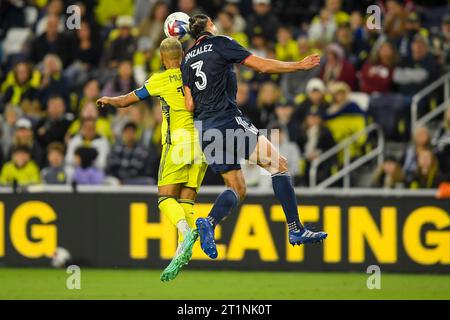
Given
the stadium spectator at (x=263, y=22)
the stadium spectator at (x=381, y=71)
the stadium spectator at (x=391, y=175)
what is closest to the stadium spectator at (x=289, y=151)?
the stadium spectator at (x=391, y=175)

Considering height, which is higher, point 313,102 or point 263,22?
point 263,22

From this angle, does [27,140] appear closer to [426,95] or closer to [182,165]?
[426,95]

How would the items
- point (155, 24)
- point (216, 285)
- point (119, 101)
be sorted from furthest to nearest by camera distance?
point (155, 24) < point (216, 285) < point (119, 101)

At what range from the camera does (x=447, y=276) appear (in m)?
15.7

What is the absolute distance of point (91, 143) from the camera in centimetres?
1859

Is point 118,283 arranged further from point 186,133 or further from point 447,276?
point 447,276

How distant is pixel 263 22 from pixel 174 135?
778 cm

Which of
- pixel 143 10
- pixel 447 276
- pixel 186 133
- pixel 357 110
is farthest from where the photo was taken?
pixel 143 10

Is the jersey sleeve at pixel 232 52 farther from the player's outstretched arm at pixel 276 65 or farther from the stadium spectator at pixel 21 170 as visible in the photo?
the stadium spectator at pixel 21 170

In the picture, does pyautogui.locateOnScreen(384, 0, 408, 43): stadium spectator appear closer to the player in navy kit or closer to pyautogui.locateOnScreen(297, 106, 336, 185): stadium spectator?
pyautogui.locateOnScreen(297, 106, 336, 185): stadium spectator

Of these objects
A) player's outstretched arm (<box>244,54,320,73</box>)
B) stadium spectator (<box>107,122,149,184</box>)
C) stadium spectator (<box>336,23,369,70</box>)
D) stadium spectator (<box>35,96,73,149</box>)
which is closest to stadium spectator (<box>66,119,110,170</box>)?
stadium spectator (<box>107,122,149,184</box>)

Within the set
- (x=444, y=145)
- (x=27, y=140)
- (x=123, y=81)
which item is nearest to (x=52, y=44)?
(x=123, y=81)

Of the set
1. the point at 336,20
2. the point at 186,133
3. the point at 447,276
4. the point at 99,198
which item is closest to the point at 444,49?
the point at 336,20

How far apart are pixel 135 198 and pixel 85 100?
135 inches
